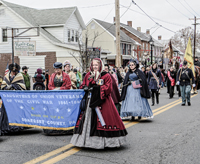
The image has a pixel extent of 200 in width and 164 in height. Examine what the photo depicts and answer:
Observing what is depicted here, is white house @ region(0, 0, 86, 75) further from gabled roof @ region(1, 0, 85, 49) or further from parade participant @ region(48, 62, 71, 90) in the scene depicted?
parade participant @ region(48, 62, 71, 90)

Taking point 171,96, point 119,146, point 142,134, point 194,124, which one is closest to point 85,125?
point 119,146

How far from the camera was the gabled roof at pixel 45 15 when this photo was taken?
102 ft

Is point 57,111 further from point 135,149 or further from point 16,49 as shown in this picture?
point 16,49

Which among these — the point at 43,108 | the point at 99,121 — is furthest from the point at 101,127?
the point at 43,108

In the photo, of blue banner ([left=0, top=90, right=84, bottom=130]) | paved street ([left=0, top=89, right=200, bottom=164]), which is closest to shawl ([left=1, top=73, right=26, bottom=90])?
blue banner ([left=0, top=90, right=84, bottom=130])

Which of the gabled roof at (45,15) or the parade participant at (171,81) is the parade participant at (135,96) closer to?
the parade participant at (171,81)

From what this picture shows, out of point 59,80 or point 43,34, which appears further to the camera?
point 43,34

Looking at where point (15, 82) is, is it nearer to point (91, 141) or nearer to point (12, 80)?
point (12, 80)

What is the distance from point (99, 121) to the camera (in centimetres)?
604

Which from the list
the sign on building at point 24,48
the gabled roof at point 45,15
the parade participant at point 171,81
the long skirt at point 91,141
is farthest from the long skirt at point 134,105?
the gabled roof at point 45,15

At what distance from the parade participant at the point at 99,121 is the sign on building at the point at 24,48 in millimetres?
23345

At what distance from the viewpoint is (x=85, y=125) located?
6.01 metres

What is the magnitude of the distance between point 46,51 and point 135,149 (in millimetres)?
25215

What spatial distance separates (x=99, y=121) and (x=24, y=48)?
23897mm
